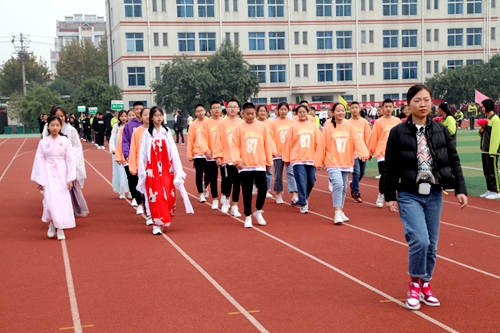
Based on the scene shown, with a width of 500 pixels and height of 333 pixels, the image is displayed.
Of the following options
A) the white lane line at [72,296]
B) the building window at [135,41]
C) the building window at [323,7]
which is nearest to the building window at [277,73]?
the building window at [323,7]

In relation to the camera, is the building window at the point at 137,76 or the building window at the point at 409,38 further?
the building window at the point at 409,38

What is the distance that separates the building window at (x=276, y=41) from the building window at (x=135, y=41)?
41.6ft

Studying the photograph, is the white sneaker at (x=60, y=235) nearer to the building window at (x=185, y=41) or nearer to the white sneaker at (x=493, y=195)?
the white sneaker at (x=493, y=195)

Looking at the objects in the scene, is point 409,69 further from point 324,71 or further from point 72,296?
point 72,296

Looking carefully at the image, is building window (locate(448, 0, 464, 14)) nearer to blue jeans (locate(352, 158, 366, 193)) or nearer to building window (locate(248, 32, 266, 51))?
building window (locate(248, 32, 266, 51))

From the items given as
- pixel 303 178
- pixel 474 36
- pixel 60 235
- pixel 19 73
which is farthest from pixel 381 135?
pixel 19 73

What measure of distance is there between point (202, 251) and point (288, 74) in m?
57.9

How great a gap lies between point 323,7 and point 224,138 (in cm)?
5577

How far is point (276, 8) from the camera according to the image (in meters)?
64.2

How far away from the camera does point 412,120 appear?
585 cm

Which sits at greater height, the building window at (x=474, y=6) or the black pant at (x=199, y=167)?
the building window at (x=474, y=6)

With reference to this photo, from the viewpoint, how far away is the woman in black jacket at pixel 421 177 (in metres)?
5.69

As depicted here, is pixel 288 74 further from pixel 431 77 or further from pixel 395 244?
pixel 395 244

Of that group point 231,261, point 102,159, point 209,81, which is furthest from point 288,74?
point 231,261
